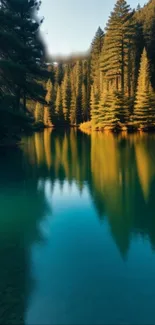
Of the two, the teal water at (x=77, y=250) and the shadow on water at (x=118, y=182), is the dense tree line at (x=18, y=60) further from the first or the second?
the teal water at (x=77, y=250)

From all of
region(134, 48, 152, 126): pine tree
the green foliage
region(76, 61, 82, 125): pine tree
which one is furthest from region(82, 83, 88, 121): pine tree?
the green foliage

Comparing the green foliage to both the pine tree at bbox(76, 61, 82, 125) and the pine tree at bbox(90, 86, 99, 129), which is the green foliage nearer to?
the pine tree at bbox(90, 86, 99, 129)

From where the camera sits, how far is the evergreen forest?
18.6 m

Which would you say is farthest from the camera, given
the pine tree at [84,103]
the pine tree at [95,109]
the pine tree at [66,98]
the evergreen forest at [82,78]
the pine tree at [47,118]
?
the pine tree at [66,98]

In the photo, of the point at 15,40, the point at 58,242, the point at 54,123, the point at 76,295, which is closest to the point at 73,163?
the point at 15,40

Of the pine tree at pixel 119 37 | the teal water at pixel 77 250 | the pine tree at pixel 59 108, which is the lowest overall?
the teal water at pixel 77 250

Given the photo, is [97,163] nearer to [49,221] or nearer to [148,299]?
[49,221]

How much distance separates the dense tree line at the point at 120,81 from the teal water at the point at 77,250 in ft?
86.6

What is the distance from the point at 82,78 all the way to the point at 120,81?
61.6 ft

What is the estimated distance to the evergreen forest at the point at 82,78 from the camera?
18.6m

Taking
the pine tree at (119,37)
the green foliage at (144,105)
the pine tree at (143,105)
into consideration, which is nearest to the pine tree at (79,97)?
the pine tree at (119,37)

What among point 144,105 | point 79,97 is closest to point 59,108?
point 79,97

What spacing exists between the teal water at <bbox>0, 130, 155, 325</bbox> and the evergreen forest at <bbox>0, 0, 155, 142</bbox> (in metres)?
8.65

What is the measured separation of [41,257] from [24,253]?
408 mm
